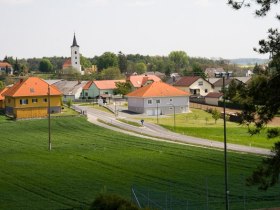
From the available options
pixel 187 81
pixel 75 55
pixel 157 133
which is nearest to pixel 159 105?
pixel 157 133

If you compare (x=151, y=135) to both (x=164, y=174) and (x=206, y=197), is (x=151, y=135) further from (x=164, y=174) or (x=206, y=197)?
(x=206, y=197)

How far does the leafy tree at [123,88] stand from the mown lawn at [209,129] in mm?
20422

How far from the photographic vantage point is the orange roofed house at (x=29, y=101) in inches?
2788

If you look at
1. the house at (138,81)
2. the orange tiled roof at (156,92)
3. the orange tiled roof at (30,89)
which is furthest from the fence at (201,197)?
the house at (138,81)

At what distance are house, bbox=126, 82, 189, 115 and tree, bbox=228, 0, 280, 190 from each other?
2207 inches

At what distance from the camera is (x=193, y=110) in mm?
82000

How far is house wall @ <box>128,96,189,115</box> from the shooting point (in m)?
76.9

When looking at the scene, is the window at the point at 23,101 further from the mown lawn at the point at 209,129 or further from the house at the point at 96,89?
the house at the point at 96,89

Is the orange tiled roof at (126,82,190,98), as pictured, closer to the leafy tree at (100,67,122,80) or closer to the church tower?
the leafy tree at (100,67,122,80)

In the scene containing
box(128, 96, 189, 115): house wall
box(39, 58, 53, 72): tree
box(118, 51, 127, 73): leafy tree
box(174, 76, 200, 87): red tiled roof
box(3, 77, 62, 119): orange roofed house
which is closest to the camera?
box(3, 77, 62, 119): orange roofed house

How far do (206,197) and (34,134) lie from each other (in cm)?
3179

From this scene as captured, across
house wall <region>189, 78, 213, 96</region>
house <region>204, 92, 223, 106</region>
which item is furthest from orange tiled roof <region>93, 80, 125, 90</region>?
house <region>204, 92, 223, 106</region>

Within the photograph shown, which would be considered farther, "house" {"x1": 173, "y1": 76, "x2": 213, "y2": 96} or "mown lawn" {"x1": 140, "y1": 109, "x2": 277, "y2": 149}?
"house" {"x1": 173, "y1": 76, "x2": 213, "y2": 96}

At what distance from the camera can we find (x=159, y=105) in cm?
7788
